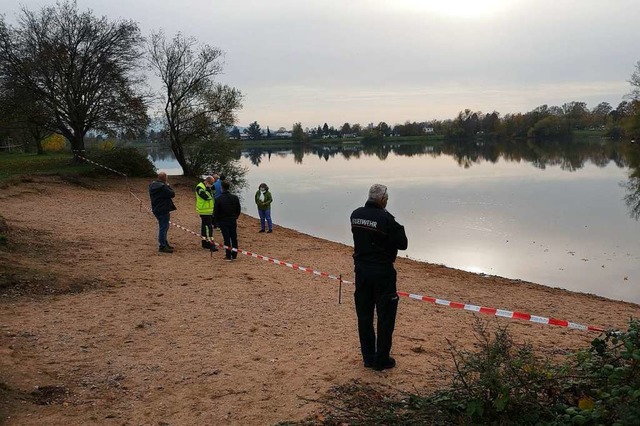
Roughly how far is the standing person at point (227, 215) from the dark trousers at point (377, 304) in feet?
20.7

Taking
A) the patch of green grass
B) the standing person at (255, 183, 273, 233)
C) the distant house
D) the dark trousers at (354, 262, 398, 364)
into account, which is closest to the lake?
the standing person at (255, 183, 273, 233)

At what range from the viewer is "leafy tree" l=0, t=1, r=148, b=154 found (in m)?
26.5

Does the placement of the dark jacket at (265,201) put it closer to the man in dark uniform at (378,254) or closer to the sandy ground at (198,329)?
the sandy ground at (198,329)

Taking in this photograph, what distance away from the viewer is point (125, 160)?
1204 inches

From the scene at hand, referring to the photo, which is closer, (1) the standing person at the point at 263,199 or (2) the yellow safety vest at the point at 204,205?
(2) the yellow safety vest at the point at 204,205

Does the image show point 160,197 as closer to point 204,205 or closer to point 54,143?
point 204,205

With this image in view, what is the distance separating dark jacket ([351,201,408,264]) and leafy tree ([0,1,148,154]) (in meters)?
26.8

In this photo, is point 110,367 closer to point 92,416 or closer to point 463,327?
point 92,416

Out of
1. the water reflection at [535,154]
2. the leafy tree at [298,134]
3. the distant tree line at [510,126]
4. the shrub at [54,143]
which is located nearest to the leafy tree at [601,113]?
the distant tree line at [510,126]

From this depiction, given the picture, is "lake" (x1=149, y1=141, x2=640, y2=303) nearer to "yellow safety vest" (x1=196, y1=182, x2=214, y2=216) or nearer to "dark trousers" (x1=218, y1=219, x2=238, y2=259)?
"dark trousers" (x1=218, y1=219, x2=238, y2=259)

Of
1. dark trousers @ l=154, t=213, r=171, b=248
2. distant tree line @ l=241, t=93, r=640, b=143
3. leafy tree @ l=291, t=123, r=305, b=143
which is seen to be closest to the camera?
dark trousers @ l=154, t=213, r=171, b=248

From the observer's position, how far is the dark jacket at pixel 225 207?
11273 mm

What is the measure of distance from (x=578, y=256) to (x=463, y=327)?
10.7 meters

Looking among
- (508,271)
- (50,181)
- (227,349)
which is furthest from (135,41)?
(227,349)
